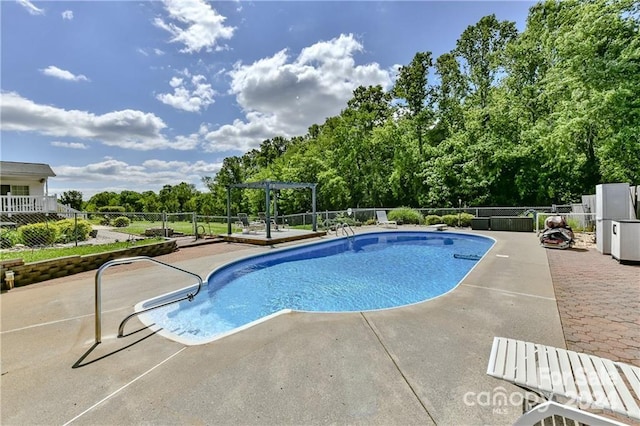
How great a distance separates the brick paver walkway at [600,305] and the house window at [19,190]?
2438 cm

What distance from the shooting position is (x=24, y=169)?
1719cm

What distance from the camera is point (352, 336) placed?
3.46 m

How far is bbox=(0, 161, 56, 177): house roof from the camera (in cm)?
1584

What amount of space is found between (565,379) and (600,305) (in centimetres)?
371

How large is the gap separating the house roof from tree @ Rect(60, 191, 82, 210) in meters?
25.7

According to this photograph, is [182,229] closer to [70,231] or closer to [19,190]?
[70,231]

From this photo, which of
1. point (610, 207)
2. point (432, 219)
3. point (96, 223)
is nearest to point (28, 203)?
point (96, 223)

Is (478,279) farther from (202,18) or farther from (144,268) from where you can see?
(202,18)

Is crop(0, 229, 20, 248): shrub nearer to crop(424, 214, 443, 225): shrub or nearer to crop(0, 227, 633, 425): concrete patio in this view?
crop(0, 227, 633, 425): concrete patio

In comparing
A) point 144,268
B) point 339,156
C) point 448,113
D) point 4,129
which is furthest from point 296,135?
point 144,268

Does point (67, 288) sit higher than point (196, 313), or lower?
higher

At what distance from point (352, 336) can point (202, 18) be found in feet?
37.0

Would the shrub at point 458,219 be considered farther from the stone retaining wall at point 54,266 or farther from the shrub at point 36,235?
the shrub at point 36,235

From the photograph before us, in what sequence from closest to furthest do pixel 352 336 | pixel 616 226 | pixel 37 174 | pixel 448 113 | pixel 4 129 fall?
pixel 352 336
pixel 616 226
pixel 4 129
pixel 37 174
pixel 448 113
